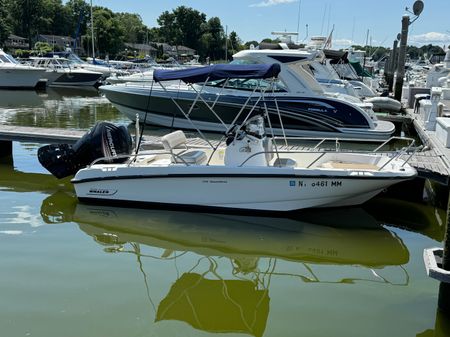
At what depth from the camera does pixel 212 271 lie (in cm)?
640

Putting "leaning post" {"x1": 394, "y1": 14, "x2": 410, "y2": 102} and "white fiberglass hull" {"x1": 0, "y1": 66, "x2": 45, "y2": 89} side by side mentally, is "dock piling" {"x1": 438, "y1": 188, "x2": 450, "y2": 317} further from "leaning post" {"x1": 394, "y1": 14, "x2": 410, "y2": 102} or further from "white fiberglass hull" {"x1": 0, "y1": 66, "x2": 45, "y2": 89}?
"white fiberglass hull" {"x1": 0, "y1": 66, "x2": 45, "y2": 89}

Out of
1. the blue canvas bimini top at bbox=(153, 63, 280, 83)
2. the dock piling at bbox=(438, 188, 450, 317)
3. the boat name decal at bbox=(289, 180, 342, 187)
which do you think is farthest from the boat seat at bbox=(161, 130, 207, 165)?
the dock piling at bbox=(438, 188, 450, 317)

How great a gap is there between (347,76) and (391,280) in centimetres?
1994

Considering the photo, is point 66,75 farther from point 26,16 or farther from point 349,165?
point 26,16

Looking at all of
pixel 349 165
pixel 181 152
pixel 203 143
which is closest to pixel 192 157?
pixel 181 152

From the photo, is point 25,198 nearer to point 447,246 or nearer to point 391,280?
point 391,280

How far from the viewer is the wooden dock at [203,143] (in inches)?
336

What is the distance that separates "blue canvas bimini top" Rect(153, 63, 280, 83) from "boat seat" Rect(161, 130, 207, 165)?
1019 millimetres

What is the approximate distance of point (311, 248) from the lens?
23.5 feet

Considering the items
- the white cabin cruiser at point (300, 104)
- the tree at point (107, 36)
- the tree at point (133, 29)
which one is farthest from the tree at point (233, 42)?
the white cabin cruiser at point (300, 104)

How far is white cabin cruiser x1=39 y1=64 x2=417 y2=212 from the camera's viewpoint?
7711 millimetres

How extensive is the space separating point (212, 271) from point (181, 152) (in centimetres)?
292

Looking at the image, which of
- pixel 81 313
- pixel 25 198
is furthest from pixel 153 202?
pixel 81 313

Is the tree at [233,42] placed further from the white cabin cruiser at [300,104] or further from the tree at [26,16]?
the white cabin cruiser at [300,104]
